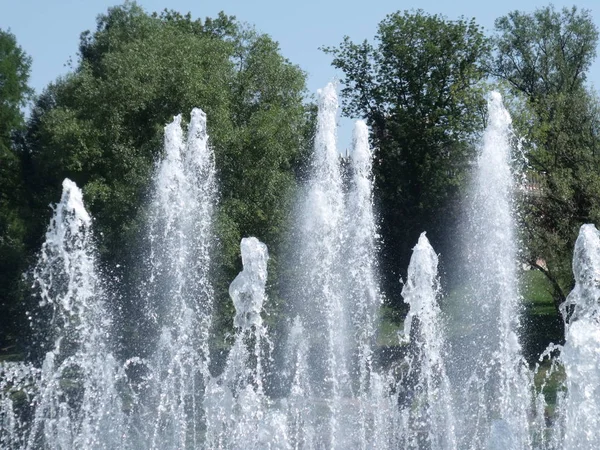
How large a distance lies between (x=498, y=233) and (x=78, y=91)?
9.94 m

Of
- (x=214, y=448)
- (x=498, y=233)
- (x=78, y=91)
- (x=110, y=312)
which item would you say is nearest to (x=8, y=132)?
(x=78, y=91)

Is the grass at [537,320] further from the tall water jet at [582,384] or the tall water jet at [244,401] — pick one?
the tall water jet at [582,384]

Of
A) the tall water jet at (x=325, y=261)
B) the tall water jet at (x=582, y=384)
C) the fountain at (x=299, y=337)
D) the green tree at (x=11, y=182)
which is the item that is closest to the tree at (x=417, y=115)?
the fountain at (x=299, y=337)

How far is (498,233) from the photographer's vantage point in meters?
20.6

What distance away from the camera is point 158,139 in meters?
22.8

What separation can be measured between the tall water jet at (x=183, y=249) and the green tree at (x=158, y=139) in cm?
50

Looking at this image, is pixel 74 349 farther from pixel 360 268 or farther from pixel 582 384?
pixel 582 384

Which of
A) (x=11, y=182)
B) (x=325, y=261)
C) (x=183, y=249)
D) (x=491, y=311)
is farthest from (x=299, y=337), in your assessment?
(x=11, y=182)

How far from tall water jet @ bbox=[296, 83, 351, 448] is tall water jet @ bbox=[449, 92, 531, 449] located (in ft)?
7.96

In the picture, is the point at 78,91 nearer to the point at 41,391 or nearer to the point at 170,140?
the point at 170,140

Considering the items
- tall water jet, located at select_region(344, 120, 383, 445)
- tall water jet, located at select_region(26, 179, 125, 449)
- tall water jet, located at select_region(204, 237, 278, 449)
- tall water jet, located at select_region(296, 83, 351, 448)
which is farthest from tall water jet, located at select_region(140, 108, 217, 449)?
tall water jet, located at select_region(204, 237, 278, 449)

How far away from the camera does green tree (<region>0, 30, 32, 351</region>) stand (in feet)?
92.3

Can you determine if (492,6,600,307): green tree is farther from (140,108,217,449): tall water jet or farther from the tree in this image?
(140,108,217,449): tall water jet

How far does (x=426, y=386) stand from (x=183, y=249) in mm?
6116
